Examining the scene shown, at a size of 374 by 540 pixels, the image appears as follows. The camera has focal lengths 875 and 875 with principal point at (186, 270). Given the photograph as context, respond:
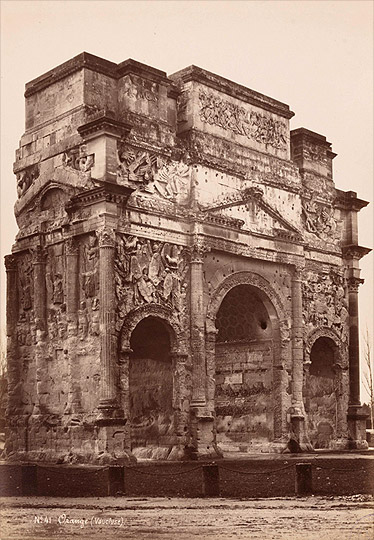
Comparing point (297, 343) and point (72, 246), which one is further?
point (297, 343)

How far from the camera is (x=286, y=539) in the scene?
399 inches

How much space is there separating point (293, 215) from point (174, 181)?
486cm

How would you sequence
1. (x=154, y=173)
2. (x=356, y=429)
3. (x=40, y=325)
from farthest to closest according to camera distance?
(x=356, y=429)
(x=154, y=173)
(x=40, y=325)

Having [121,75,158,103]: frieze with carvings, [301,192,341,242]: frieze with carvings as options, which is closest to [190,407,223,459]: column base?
[301,192,341,242]: frieze with carvings

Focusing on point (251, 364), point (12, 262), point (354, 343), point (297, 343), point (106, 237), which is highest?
point (106, 237)

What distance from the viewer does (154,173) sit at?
70.7 ft

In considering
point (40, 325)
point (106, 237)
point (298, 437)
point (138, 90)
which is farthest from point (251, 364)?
point (138, 90)

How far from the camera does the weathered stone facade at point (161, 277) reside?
2003 centimetres

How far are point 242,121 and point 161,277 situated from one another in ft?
18.7

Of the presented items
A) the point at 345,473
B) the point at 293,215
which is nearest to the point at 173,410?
the point at 345,473

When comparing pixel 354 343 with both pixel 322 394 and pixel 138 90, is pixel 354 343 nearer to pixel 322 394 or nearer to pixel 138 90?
pixel 322 394

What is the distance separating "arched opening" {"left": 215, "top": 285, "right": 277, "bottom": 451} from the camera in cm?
2448

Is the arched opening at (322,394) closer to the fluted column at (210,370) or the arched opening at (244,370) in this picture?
the arched opening at (244,370)

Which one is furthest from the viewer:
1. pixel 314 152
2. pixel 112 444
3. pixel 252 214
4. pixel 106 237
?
pixel 314 152
